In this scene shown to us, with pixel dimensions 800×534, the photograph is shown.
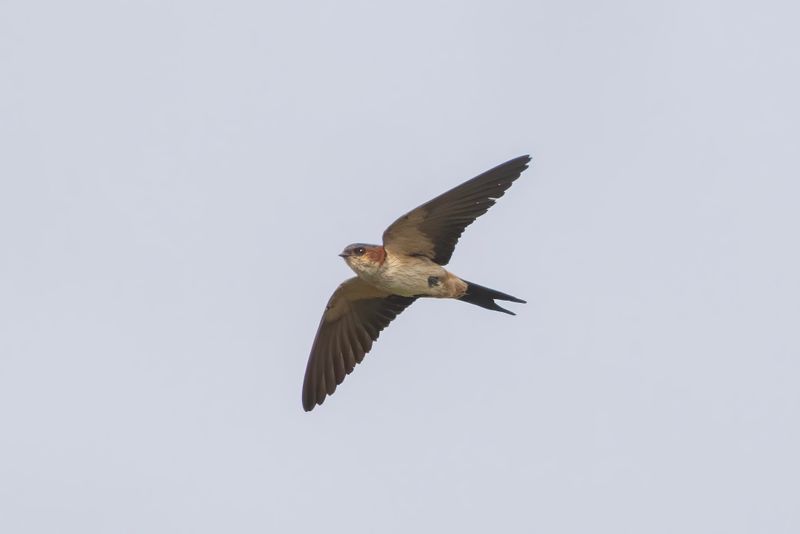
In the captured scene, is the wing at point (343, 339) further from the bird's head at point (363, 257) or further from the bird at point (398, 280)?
the bird's head at point (363, 257)

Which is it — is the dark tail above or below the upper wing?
below

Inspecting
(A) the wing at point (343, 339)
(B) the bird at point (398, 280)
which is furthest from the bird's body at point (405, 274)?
(A) the wing at point (343, 339)

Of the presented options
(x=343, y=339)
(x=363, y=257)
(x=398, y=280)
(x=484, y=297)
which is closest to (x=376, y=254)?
(x=363, y=257)

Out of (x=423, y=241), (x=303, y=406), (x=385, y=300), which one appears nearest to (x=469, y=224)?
(x=423, y=241)

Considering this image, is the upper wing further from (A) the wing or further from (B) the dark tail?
(A) the wing

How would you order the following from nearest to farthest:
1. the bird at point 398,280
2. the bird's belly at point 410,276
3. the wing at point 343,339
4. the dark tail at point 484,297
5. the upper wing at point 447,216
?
1. the upper wing at point 447,216
2. the bird at point 398,280
3. the bird's belly at point 410,276
4. the dark tail at point 484,297
5. the wing at point 343,339

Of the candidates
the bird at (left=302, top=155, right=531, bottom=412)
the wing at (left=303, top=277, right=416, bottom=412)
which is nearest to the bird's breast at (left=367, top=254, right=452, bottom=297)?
the bird at (left=302, top=155, right=531, bottom=412)

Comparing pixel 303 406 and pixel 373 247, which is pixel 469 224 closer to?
pixel 373 247
